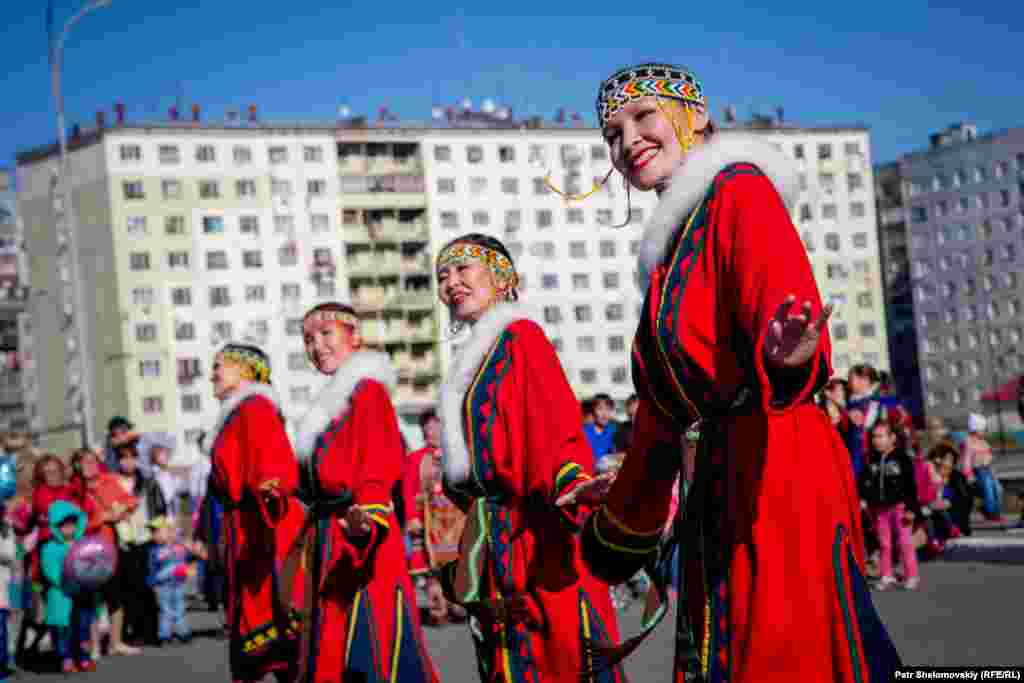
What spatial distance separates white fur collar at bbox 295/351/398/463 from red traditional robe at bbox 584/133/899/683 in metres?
4.70

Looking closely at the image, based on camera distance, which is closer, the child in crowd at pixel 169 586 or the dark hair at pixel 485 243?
the dark hair at pixel 485 243

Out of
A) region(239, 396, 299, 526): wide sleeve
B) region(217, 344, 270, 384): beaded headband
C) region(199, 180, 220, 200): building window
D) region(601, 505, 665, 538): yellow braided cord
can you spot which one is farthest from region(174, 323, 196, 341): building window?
region(601, 505, 665, 538): yellow braided cord

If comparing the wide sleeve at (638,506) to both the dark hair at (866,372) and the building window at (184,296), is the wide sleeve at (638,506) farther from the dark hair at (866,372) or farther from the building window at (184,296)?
the building window at (184,296)

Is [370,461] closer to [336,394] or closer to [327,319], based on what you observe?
[336,394]

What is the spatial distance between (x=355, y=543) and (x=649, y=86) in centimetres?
438

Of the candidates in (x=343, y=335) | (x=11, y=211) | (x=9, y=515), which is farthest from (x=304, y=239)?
(x=343, y=335)

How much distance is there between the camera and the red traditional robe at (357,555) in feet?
26.7

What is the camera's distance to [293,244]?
102 m

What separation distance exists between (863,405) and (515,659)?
406 inches

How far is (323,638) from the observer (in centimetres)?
829

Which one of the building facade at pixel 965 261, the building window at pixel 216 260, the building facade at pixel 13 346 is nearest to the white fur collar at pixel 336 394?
the building window at pixel 216 260

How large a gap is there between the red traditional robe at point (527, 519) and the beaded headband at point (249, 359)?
430 centimetres

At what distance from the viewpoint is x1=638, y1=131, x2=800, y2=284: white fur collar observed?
3.97 m

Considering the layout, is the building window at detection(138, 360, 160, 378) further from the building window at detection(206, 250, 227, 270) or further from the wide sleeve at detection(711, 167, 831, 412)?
the wide sleeve at detection(711, 167, 831, 412)
